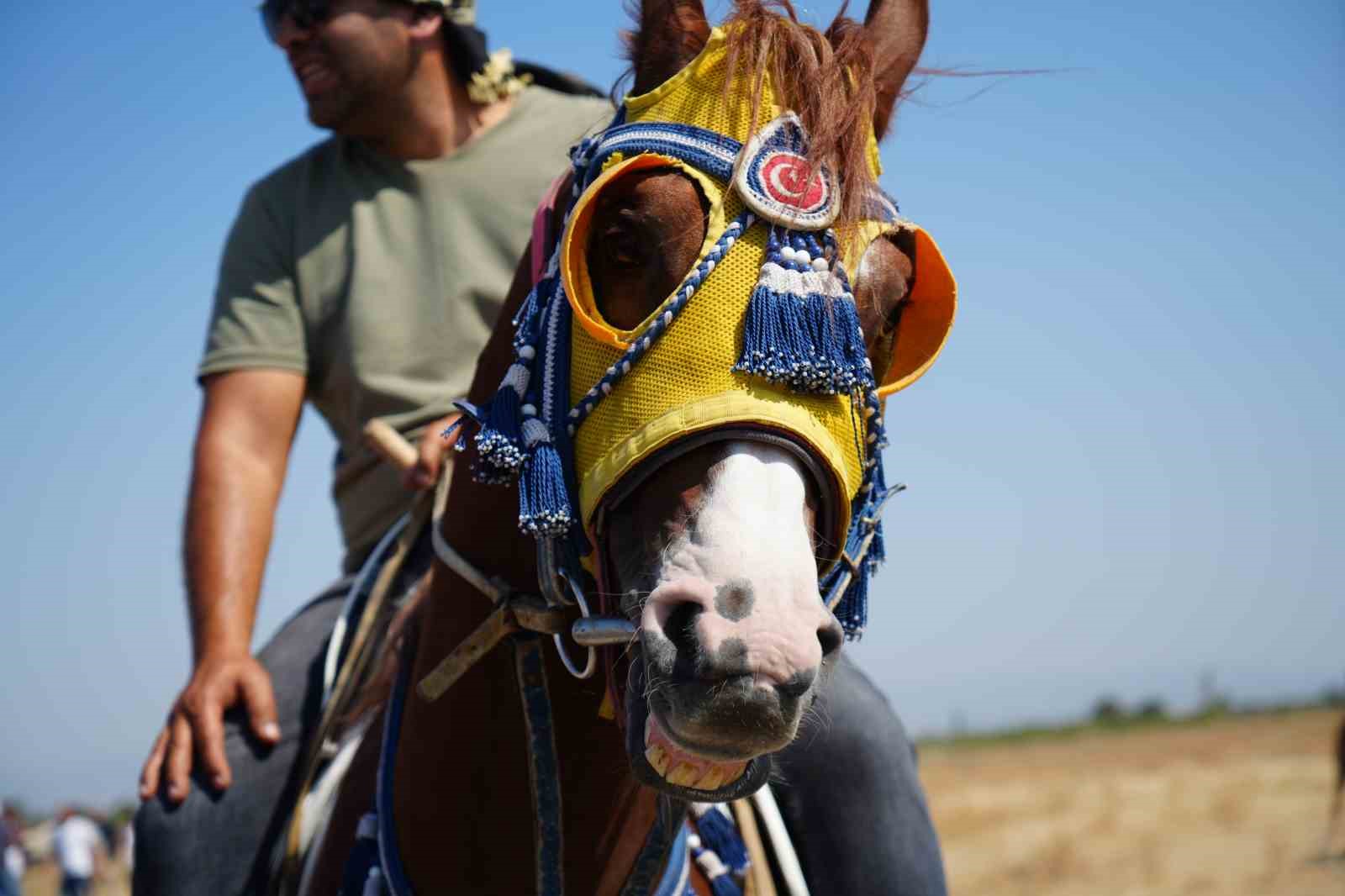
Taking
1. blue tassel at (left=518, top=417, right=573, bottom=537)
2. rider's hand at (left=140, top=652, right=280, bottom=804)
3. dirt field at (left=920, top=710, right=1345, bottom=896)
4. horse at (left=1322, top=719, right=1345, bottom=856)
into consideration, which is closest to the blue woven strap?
blue tassel at (left=518, top=417, right=573, bottom=537)

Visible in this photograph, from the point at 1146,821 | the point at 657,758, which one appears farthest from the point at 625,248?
the point at 1146,821

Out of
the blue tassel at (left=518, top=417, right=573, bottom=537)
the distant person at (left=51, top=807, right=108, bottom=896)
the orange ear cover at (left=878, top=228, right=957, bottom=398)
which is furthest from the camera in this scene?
the distant person at (left=51, top=807, right=108, bottom=896)

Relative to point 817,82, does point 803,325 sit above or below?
below

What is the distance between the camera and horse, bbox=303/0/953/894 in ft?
7.07

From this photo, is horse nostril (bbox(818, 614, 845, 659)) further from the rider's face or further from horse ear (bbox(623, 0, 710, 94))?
the rider's face

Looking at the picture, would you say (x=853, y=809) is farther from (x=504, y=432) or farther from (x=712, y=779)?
(x=504, y=432)

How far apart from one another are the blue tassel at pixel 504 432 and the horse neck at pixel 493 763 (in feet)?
0.39

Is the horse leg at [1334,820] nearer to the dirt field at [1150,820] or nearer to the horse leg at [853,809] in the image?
the dirt field at [1150,820]

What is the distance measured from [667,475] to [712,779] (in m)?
0.52

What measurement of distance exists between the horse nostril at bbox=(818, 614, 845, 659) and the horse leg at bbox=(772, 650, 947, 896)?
1236mm

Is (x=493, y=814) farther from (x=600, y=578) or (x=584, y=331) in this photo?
(x=584, y=331)

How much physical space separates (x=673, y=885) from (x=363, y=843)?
701mm

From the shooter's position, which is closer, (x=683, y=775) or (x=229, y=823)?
(x=683, y=775)

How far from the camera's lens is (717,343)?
2395 millimetres
